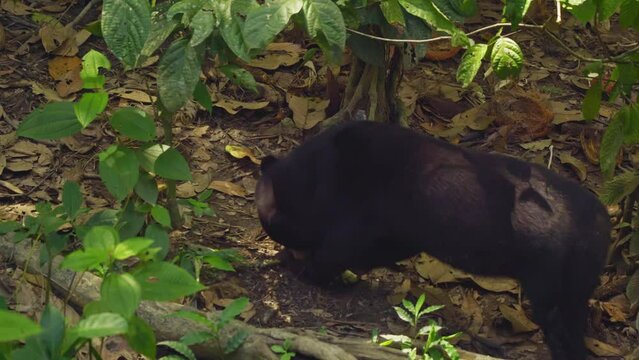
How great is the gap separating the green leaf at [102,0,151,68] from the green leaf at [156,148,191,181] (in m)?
0.60

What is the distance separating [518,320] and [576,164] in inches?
60.5

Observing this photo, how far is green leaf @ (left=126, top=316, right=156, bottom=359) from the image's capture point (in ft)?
11.0

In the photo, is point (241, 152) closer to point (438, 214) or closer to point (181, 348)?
point (438, 214)

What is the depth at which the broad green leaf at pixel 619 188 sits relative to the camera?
5.34 m

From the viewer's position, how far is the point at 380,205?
17.7 ft

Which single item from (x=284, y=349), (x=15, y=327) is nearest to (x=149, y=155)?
(x=284, y=349)

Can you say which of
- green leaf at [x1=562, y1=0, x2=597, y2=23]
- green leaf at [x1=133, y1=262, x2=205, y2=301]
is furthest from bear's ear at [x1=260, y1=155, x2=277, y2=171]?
green leaf at [x1=133, y1=262, x2=205, y2=301]

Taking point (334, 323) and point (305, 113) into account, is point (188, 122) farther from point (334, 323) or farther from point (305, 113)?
point (334, 323)

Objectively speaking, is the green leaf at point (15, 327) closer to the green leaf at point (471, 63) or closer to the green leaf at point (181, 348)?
the green leaf at point (181, 348)

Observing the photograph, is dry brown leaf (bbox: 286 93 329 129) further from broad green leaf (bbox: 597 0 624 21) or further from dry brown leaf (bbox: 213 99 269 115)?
broad green leaf (bbox: 597 0 624 21)

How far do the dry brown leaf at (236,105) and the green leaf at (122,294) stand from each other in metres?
3.49

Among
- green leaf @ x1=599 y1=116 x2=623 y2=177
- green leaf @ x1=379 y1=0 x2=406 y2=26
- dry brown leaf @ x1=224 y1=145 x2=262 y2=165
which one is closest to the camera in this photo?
green leaf @ x1=379 y1=0 x2=406 y2=26

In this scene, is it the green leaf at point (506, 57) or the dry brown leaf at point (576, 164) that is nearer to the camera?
the green leaf at point (506, 57)

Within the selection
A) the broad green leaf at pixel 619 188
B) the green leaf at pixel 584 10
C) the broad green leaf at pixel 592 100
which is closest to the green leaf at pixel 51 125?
the green leaf at pixel 584 10
